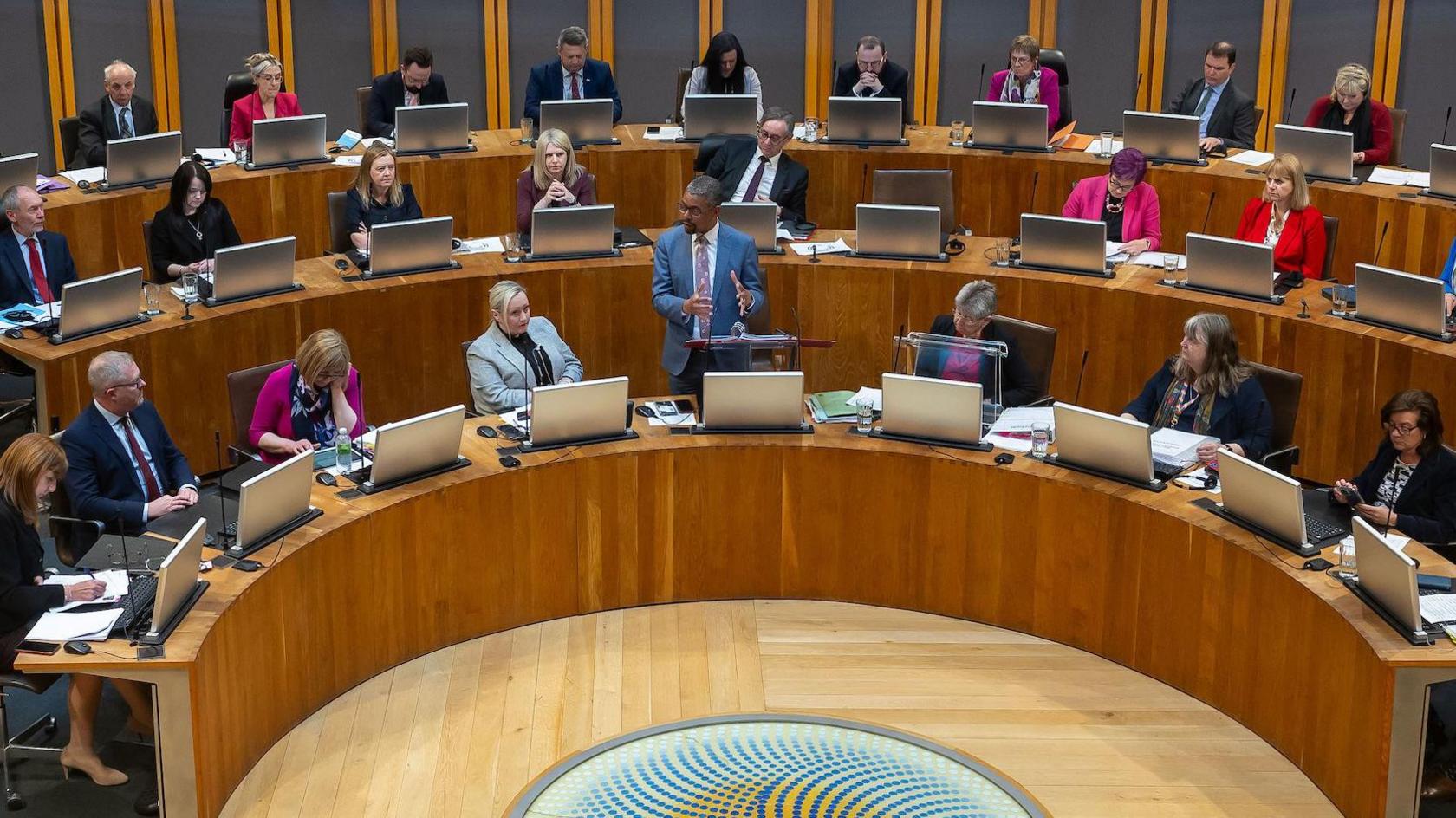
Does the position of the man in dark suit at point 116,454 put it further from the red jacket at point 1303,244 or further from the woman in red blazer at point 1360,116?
the woman in red blazer at point 1360,116

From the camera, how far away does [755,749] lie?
5164mm

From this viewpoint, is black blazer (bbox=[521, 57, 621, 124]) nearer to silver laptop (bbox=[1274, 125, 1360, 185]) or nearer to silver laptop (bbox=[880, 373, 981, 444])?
silver laptop (bbox=[1274, 125, 1360, 185])

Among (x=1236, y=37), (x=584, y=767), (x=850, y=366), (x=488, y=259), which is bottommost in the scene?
(x=584, y=767)

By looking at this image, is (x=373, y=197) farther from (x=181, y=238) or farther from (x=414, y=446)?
(x=414, y=446)

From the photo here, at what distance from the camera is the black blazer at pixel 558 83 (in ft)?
31.9

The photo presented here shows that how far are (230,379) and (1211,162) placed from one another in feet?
17.0

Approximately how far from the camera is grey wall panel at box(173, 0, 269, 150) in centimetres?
1109

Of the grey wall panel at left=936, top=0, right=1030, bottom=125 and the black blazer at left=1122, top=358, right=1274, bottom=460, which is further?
the grey wall panel at left=936, top=0, right=1030, bottom=125

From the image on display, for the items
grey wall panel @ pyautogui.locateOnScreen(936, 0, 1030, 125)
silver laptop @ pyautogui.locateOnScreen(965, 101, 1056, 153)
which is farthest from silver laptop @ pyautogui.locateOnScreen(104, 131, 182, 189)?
grey wall panel @ pyautogui.locateOnScreen(936, 0, 1030, 125)

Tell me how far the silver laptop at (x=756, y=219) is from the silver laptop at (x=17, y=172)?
3.29 meters

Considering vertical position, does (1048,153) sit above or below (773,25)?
below

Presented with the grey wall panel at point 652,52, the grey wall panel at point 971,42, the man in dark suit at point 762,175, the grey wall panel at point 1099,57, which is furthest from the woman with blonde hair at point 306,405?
the grey wall panel at point 1099,57

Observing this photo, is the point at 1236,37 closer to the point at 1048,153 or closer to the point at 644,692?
the point at 1048,153

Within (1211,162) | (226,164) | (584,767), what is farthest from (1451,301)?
(226,164)
